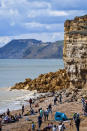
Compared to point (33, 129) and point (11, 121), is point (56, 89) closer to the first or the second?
point (11, 121)

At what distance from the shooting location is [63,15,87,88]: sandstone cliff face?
121 ft

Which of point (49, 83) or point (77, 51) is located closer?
point (77, 51)

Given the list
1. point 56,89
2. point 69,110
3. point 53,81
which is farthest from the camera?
point 53,81

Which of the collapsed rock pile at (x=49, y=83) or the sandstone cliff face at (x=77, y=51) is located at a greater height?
the sandstone cliff face at (x=77, y=51)

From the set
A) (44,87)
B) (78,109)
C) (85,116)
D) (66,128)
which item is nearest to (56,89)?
(44,87)

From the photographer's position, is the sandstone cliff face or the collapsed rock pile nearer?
the sandstone cliff face

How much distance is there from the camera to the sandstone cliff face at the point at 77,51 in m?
37.0

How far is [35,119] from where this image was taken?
87.9ft

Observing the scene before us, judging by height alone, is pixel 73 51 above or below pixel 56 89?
above

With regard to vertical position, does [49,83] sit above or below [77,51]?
below

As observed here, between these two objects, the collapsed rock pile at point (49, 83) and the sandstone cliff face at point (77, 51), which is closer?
the sandstone cliff face at point (77, 51)

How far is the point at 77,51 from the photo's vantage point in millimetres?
37625

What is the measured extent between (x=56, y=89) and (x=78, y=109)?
772 inches

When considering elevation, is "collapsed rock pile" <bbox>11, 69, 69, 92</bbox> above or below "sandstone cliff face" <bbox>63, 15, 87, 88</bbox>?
below
